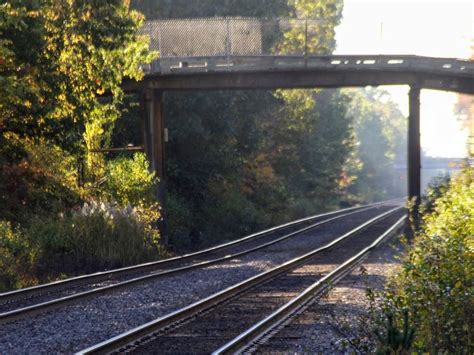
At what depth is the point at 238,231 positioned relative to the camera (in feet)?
128

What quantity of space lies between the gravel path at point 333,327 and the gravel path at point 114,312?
7.40ft

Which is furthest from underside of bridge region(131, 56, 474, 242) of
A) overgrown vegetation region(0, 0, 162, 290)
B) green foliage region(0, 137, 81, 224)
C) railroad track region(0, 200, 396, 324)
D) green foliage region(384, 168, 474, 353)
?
green foliage region(384, 168, 474, 353)

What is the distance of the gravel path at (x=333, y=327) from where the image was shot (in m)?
10.9

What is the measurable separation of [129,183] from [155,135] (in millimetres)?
3872

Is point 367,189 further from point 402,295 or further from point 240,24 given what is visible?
point 402,295

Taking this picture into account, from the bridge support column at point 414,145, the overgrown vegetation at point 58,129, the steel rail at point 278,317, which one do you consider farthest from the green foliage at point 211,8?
the steel rail at point 278,317

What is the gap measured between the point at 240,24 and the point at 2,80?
13983 mm

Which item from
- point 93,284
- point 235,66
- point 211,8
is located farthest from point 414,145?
point 93,284

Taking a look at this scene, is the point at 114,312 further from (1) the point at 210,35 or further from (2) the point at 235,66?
(1) the point at 210,35

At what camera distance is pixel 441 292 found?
Result: 10.6 m

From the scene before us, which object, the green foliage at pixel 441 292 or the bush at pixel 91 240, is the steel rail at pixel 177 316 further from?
the bush at pixel 91 240

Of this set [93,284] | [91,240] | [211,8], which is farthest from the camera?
[211,8]

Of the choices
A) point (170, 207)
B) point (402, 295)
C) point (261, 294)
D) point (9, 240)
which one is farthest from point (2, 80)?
point (170, 207)

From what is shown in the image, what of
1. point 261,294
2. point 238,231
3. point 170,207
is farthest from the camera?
point 238,231
